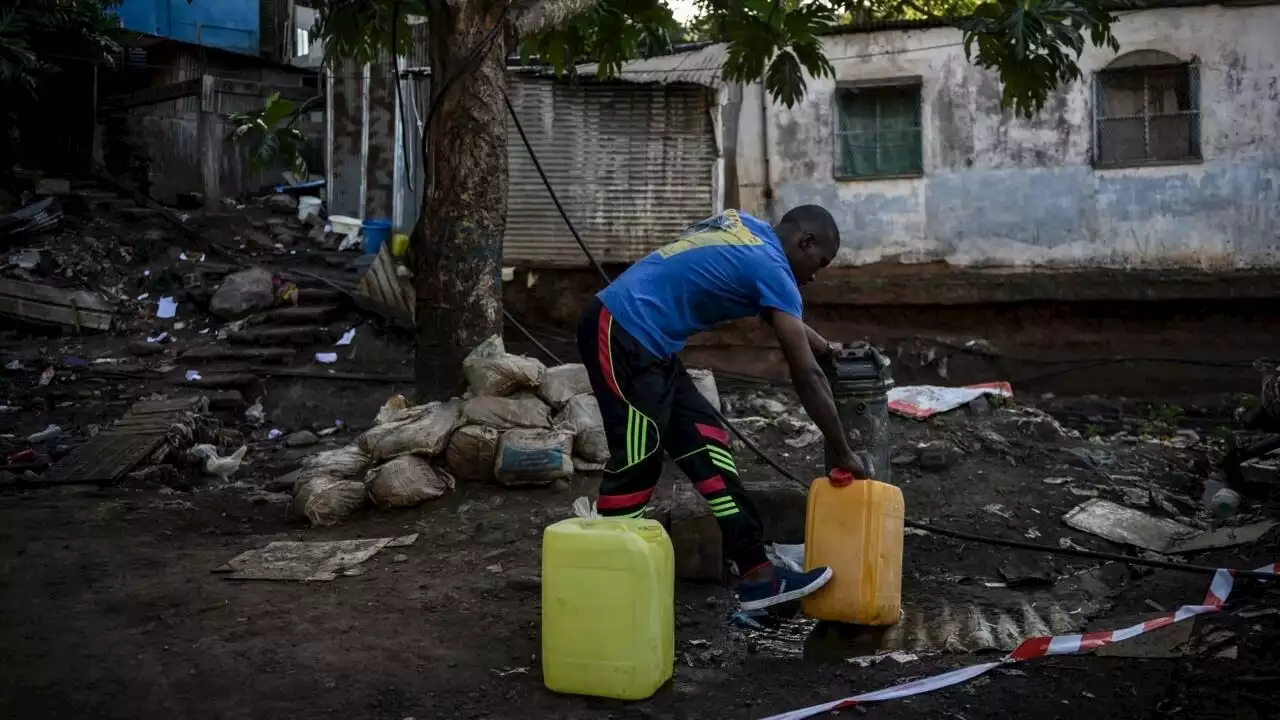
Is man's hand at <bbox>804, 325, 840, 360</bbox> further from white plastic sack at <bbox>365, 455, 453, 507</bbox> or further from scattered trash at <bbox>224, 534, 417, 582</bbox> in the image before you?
white plastic sack at <bbox>365, 455, 453, 507</bbox>

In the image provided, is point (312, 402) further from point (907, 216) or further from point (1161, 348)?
point (1161, 348)

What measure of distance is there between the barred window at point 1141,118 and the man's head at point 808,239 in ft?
27.1

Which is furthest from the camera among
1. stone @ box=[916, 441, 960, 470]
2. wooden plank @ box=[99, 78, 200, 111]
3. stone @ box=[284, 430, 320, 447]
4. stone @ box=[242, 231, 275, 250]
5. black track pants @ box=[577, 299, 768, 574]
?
wooden plank @ box=[99, 78, 200, 111]

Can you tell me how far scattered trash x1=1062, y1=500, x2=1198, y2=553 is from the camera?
4926 mm

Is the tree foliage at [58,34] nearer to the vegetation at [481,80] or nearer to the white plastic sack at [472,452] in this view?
the vegetation at [481,80]

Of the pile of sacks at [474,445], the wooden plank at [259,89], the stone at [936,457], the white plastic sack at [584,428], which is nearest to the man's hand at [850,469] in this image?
the pile of sacks at [474,445]

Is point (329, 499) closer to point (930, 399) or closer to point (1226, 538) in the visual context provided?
point (1226, 538)

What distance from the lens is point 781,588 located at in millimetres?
3385

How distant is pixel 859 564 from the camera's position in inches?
135

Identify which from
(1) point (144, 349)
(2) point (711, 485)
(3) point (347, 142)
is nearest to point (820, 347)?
(2) point (711, 485)

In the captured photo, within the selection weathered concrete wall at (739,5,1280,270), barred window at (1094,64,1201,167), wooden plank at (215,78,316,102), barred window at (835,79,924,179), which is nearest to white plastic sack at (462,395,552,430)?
weathered concrete wall at (739,5,1280,270)

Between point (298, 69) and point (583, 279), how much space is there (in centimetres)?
1055

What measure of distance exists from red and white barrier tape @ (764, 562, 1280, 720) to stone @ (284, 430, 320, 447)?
6.59 meters

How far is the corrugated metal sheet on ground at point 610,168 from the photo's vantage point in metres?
10.8
